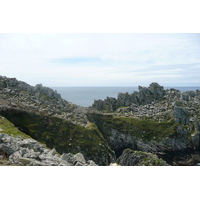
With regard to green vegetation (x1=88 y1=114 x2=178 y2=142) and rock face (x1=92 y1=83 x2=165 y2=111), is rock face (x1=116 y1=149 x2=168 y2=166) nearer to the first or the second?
green vegetation (x1=88 y1=114 x2=178 y2=142)

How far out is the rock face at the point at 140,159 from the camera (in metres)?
28.9

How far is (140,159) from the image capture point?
31703 millimetres

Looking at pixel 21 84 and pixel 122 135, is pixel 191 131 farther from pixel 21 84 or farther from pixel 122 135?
pixel 21 84

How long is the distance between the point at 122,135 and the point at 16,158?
7391cm

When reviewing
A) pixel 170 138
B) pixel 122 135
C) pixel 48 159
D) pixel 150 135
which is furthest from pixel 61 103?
pixel 48 159

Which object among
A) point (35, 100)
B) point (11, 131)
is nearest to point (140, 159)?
point (11, 131)

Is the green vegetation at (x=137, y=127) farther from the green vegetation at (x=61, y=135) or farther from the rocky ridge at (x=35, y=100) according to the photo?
the green vegetation at (x=61, y=135)

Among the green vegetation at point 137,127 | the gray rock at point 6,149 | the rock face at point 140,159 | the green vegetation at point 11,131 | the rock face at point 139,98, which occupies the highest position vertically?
the rock face at point 139,98

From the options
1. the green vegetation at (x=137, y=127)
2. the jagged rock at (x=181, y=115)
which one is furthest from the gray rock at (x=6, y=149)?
the jagged rock at (x=181, y=115)

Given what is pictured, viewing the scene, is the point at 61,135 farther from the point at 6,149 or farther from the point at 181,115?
the point at 181,115

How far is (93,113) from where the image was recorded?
320 feet

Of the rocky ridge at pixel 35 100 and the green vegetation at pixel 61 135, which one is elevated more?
the rocky ridge at pixel 35 100

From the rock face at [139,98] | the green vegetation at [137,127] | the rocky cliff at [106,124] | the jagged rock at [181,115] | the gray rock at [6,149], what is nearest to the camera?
A: the gray rock at [6,149]

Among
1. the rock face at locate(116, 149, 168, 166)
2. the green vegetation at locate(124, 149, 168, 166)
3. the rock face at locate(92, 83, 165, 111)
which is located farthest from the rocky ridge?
the green vegetation at locate(124, 149, 168, 166)
